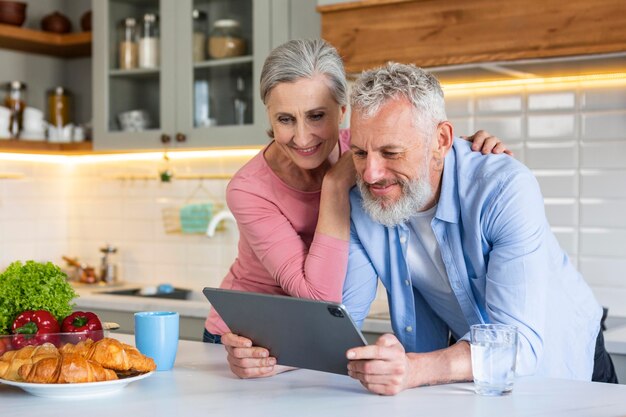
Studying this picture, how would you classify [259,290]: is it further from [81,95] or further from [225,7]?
[81,95]

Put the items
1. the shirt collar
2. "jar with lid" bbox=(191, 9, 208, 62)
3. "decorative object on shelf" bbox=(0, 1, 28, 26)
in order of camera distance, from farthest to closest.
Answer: "decorative object on shelf" bbox=(0, 1, 28, 26) < "jar with lid" bbox=(191, 9, 208, 62) < the shirt collar

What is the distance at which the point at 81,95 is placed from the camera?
462 centimetres

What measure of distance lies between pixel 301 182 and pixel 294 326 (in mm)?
598

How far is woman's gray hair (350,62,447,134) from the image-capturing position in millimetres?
1838

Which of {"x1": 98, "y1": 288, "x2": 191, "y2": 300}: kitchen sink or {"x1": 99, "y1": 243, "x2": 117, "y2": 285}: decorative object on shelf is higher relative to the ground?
{"x1": 99, "y1": 243, "x2": 117, "y2": 285}: decorative object on shelf

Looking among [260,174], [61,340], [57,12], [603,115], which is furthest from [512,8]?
[57,12]

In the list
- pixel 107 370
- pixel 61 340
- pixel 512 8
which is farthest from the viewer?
pixel 512 8

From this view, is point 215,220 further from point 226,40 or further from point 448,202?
point 448,202

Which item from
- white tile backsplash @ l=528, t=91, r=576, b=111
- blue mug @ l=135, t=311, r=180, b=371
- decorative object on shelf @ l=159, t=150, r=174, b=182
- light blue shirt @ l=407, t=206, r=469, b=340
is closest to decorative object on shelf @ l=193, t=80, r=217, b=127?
→ decorative object on shelf @ l=159, t=150, r=174, b=182

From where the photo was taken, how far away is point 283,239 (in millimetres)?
2080

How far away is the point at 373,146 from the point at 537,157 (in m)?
1.63

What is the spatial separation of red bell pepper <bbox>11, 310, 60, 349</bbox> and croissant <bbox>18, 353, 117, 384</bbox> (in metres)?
0.13

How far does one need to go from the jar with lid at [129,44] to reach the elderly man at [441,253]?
7.51 ft

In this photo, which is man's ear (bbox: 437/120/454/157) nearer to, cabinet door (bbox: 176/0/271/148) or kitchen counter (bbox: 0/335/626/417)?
kitchen counter (bbox: 0/335/626/417)
